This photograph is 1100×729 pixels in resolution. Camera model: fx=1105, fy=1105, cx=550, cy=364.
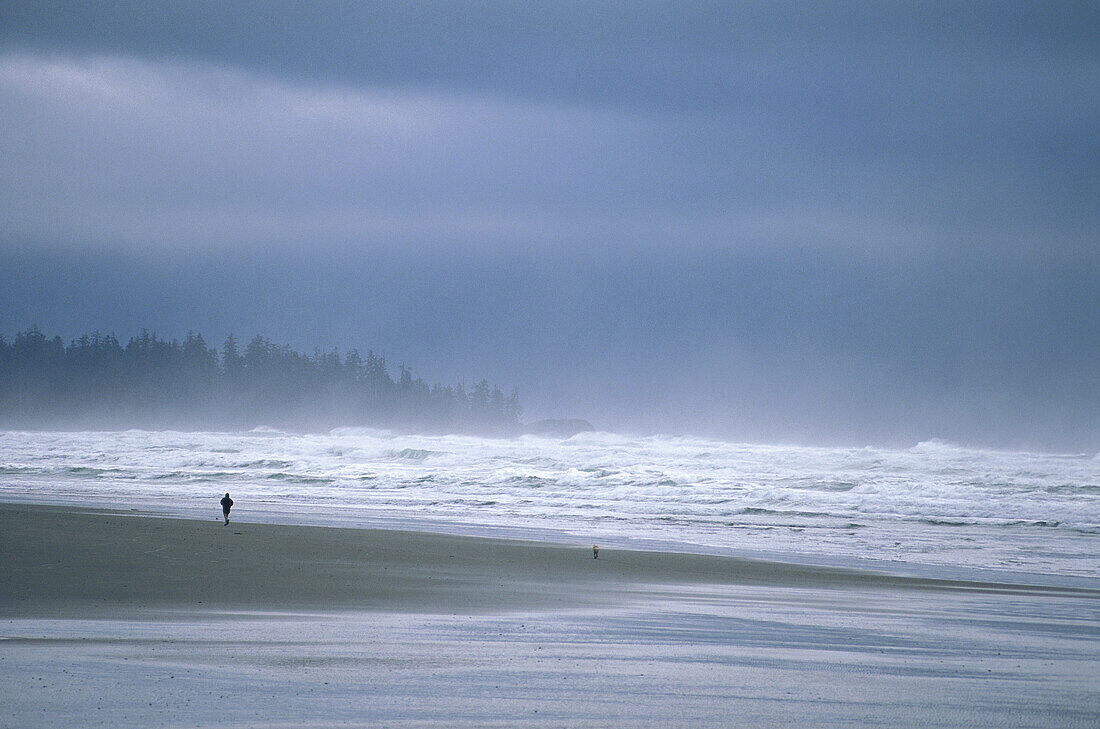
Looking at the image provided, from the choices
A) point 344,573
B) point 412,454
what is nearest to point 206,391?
point 412,454

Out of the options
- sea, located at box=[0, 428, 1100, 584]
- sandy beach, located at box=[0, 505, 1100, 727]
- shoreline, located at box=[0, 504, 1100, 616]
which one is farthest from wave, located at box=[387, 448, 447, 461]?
sandy beach, located at box=[0, 505, 1100, 727]

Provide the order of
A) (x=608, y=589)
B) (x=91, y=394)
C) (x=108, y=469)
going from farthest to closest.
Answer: (x=91, y=394)
(x=108, y=469)
(x=608, y=589)

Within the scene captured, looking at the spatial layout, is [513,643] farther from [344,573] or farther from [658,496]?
[658,496]

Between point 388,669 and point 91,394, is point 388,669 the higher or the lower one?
the lower one

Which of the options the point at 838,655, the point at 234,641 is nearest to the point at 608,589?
the point at 838,655

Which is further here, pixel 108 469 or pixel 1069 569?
pixel 108 469

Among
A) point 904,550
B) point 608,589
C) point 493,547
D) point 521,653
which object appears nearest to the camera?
point 521,653

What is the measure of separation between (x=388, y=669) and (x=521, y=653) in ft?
4.67

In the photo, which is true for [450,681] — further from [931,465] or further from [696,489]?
[931,465]

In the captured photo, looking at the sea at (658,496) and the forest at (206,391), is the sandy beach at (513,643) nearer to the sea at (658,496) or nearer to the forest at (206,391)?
the sea at (658,496)

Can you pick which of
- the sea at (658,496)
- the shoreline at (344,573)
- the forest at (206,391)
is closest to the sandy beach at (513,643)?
the shoreline at (344,573)

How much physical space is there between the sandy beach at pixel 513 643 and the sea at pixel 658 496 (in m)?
5.36

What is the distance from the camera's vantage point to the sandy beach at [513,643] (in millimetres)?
7484

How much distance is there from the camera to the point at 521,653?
9.71 m
